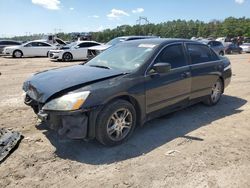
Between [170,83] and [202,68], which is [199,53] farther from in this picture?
[170,83]

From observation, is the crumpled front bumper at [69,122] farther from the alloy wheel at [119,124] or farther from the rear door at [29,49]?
the rear door at [29,49]

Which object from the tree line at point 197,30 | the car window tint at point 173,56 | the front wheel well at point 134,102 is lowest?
the front wheel well at point 134,102

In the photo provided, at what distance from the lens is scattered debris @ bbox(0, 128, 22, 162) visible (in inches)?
166

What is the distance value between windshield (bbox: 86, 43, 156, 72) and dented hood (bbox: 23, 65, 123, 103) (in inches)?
10.7

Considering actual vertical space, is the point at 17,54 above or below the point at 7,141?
above

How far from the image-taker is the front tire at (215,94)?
22.1ft

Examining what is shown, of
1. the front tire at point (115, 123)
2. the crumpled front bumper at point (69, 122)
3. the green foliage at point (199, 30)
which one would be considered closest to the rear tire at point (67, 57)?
the front tire at point (115, 123)

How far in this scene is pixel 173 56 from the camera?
554 centimetres

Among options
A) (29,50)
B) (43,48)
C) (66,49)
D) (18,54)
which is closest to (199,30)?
(43,48)

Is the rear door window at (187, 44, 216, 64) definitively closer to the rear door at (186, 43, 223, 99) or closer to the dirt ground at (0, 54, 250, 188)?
the rear door at (186, 43, 223, 99)

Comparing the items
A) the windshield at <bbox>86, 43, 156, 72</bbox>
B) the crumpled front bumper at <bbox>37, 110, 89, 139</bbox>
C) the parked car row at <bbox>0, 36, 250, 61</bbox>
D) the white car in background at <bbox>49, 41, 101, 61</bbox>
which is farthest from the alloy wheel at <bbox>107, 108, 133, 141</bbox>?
the white car in background at <bbox>49, 41, 101, 61</bbox>

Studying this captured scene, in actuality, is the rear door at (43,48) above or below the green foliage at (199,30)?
below

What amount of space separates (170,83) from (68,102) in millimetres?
2020

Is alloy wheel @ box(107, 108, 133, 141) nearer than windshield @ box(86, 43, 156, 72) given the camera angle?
Yes
